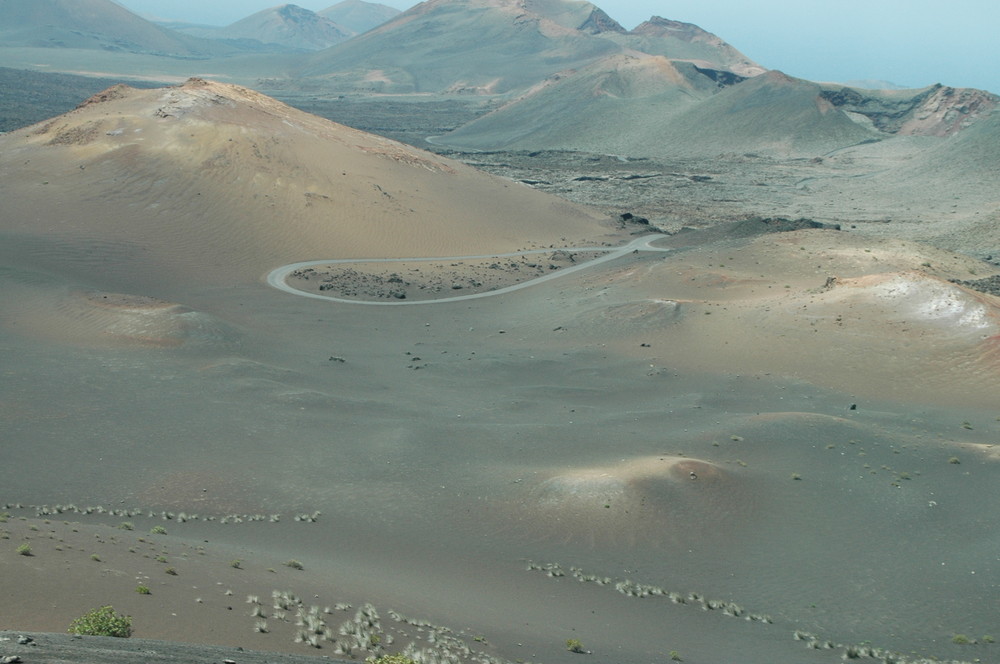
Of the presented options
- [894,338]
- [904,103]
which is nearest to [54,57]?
[904,103]

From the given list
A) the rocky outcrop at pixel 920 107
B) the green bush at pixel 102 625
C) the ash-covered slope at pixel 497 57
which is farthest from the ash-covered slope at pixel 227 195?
the ash-covered slope at pixel 497 57

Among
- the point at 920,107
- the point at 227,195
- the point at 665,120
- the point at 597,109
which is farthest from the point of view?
the point at 597,109

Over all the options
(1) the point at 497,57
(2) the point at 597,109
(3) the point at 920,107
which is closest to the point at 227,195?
(2) the point at 597,109

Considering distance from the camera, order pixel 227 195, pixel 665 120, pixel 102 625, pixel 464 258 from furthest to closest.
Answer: pixel 665 120, pixel 464 258, pixel 227 195, pixel 102 625

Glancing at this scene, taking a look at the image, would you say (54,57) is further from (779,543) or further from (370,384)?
(779,543)

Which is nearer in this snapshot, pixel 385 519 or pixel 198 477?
pixel 385 519

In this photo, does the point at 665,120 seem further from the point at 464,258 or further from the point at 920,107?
the point at 464,258
